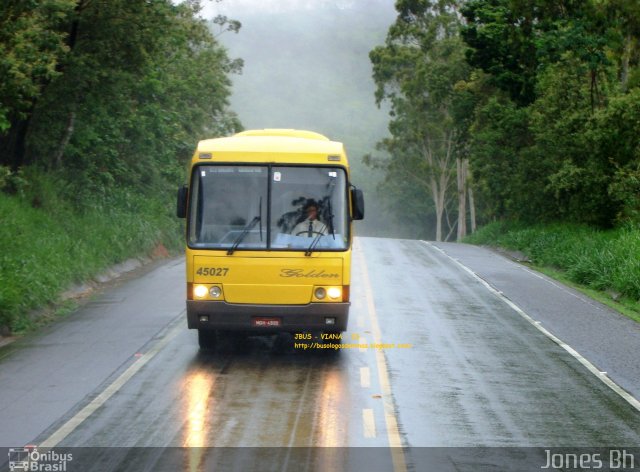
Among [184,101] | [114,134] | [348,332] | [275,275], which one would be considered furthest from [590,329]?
[184,101]

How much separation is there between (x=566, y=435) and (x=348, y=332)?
19.8 feet

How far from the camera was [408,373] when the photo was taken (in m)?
11.9

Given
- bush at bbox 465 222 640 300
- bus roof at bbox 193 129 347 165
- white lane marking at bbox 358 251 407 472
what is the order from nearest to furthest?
white lane marking at bbox 358 251 407 472
bus roof at bbox 193 129 347 165
bush at bbox 465 222 640 300

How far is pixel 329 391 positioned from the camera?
10.7m

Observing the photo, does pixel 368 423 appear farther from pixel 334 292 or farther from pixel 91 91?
pixel 91 91

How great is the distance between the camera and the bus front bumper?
12023 mm

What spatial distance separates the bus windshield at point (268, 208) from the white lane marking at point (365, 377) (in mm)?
1672

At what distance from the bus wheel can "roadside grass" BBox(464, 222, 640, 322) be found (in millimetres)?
9091

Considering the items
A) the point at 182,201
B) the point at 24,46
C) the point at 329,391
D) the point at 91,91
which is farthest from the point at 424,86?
the point at 329,391

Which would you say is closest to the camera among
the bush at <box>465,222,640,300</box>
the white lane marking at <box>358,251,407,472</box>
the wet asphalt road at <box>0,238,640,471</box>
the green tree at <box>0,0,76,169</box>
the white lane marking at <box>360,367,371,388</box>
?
the white lane marking at <box>358,251,407,472</box>

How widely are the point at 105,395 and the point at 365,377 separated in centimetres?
331

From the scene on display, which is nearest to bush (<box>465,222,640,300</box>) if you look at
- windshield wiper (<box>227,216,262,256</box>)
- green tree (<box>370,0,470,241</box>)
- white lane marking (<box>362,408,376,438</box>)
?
→ windshield wiper (<box>227,216,262,256</box>)

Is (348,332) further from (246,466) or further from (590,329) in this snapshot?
(246,466)

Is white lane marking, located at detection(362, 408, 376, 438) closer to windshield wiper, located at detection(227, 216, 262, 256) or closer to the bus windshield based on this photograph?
the bus windshield
